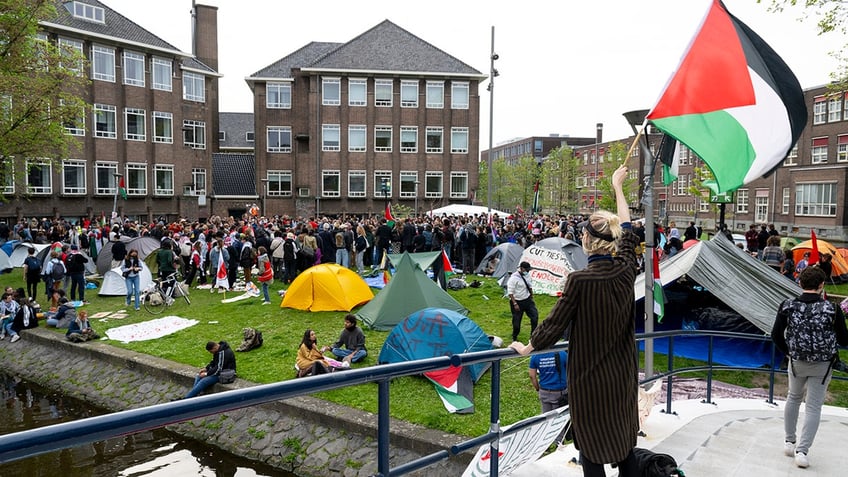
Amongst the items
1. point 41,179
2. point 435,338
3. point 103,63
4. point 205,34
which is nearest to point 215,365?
point 435,338

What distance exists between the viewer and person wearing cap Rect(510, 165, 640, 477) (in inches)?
121

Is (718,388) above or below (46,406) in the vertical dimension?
above

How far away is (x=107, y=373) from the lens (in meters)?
13.7

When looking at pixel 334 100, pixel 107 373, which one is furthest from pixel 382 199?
pixel 107 373

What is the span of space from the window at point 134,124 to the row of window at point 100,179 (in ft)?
6.27

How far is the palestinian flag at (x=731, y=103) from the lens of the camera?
6.41 meters

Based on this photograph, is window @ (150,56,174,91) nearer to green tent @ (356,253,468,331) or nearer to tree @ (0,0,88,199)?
tree @ (0,0,88,199)

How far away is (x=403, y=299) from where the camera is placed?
586 inches

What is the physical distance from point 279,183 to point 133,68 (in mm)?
12830

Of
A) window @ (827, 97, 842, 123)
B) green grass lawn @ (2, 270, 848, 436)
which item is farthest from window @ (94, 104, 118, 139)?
window @ (827, 97, 842, 123)

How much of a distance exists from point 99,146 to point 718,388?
39846 mm

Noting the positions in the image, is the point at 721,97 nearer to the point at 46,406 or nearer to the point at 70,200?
the point at 46,406

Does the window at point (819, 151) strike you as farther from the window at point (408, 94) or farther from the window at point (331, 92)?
the window at point (331, 92)

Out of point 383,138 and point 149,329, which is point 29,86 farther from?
point 383,138
